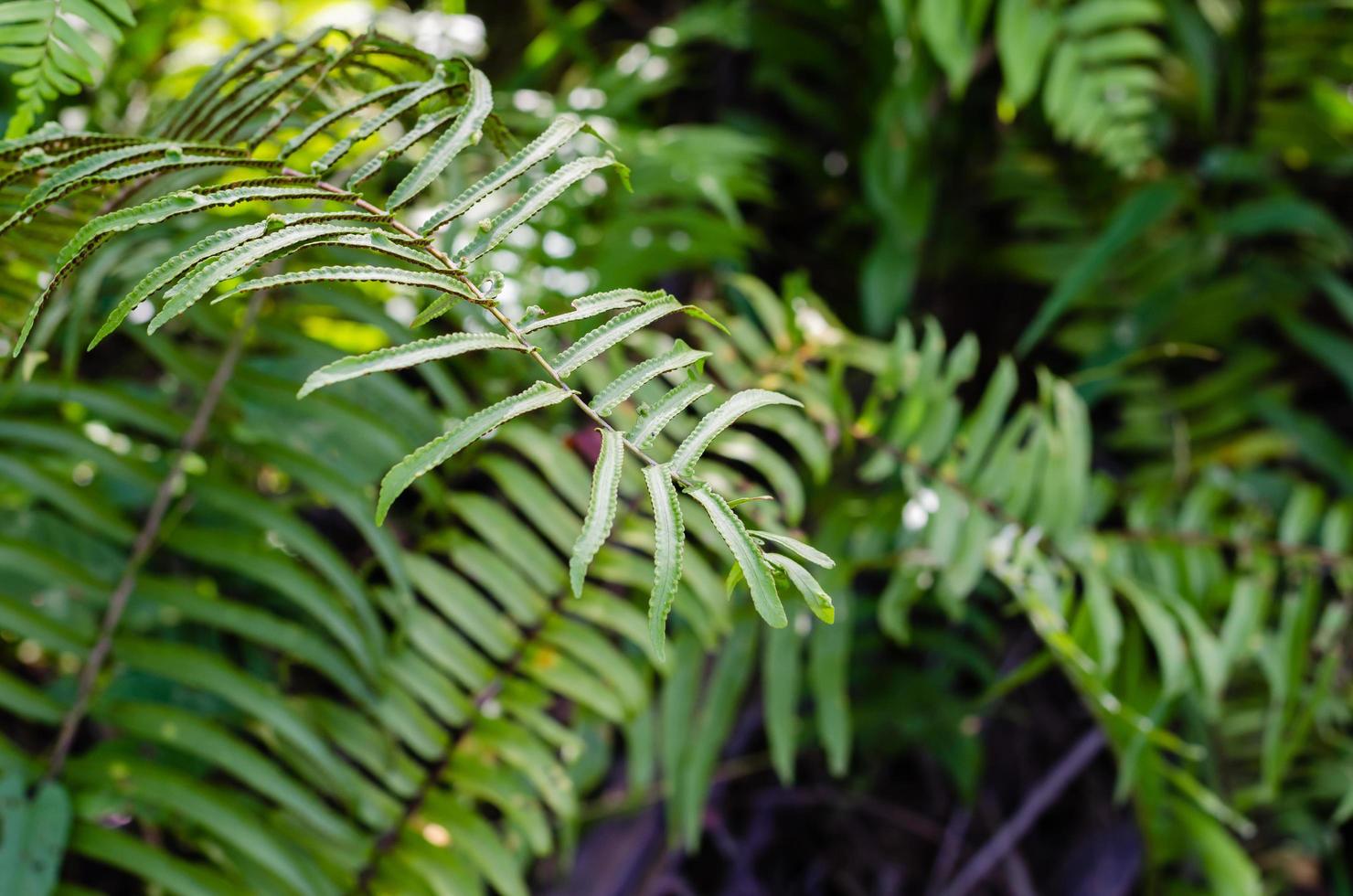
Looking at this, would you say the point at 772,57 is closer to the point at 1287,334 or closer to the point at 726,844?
the point at 1287,334

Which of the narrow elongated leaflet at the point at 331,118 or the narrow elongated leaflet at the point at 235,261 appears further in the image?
the narrow elongated leaflet at the point at 331,118

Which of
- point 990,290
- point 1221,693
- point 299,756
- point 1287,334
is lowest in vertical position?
point 1221,693

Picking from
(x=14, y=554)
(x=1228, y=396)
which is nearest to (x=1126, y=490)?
(x=1228, y=396)

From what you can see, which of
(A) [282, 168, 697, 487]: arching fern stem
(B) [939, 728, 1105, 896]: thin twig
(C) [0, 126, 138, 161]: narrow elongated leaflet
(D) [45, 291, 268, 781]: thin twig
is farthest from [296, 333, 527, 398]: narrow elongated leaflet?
(B) [939, 728, 1105, 896]: thin twig

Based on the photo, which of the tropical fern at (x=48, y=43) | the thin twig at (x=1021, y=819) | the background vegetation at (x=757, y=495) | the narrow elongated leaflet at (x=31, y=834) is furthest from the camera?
the thin twig at (x=1021, y=819)

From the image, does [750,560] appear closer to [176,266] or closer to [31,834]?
[176,266]

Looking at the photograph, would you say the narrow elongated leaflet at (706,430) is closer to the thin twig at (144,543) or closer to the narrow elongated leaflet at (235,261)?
the narrow elongated leaflet at (235,261)

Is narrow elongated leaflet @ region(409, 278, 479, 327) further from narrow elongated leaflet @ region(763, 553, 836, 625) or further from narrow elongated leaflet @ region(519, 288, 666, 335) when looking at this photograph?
narrow elongated leaflet @ region(763, 553, 836, 625)

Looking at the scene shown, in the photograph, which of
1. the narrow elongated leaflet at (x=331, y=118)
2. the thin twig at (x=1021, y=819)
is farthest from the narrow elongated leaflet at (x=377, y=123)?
the thin twig at (x=1021, y=819)
